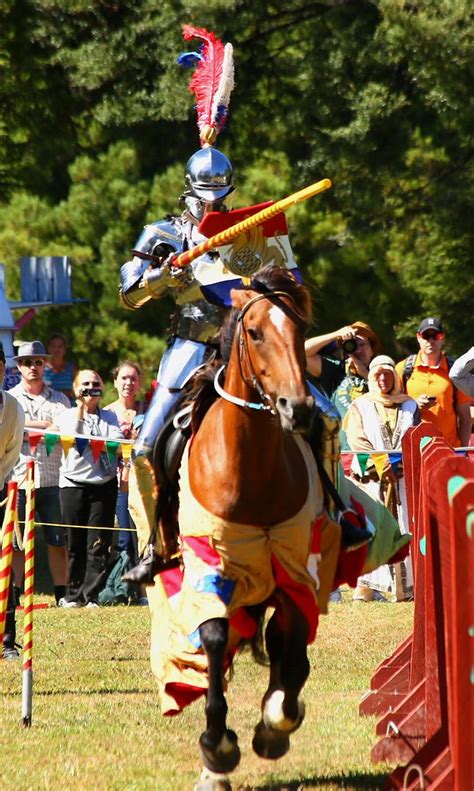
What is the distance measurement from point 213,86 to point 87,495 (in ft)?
18.2

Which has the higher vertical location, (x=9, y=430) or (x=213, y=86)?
(x=213, y=86)

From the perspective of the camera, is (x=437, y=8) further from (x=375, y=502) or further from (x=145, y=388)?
(x=375, y=502)

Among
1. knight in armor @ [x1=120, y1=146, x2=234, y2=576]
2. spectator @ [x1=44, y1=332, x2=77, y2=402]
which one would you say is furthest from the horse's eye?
spectator @ [x1=44, y1=332, x2=77, y2=402]

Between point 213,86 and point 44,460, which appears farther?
point 44,460

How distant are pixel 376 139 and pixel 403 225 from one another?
1.37 m

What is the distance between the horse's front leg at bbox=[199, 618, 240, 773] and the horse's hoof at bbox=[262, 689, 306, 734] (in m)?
0.25

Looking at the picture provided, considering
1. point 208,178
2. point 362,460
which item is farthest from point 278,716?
point 362,460

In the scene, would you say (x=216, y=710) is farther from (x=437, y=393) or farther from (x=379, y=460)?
(x=437, y=393)

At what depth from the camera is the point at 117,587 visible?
1289cm

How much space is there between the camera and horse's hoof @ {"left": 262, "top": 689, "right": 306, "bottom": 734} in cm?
618

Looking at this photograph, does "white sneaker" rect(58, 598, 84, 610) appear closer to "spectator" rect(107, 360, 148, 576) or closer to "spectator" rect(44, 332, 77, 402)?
"spectator" rect(107, 360, 148, 576)

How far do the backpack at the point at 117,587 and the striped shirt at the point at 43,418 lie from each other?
0.95 meters

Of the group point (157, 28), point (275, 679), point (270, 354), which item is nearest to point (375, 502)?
point (275, 679)

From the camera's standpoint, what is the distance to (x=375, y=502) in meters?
7.36
